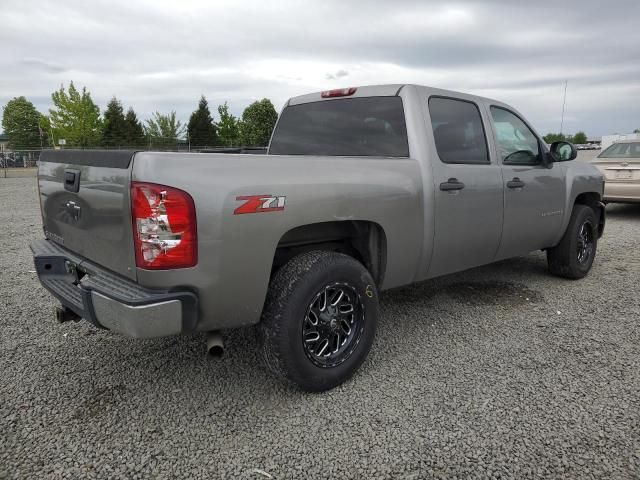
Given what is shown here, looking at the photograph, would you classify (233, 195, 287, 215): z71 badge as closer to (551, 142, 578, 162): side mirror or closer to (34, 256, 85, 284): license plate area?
(34, 256, 85, 284): license plate area

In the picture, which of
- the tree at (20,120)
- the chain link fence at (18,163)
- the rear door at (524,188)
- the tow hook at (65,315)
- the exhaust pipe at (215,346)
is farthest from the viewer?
the tree at (20,120)

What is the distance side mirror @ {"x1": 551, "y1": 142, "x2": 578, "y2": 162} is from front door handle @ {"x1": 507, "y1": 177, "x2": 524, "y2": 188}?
779 mm

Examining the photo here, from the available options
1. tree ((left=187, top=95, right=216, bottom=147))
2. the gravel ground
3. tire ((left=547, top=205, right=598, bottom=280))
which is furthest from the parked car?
tree ((left=187, top=95, right=216, bottom=147))

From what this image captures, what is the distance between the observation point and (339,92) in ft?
13.2

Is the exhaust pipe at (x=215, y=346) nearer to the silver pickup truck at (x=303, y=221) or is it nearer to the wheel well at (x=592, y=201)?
the silver pickup truck at (x=303, y=221)

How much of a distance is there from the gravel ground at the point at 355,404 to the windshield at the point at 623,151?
22.1 feet

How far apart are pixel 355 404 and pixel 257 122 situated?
44.2 meters

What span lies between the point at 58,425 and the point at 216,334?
38.2 inches

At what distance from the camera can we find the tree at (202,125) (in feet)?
178

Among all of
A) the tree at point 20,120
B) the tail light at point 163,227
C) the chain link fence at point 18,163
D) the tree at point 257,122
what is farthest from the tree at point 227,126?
the tail light at point 163,227

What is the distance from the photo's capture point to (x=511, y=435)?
2.52 m

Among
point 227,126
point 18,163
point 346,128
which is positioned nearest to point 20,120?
point 227,126

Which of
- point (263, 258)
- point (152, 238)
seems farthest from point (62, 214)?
point (263, 258)

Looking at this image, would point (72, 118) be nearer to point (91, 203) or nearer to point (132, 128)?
point (132, 128)
